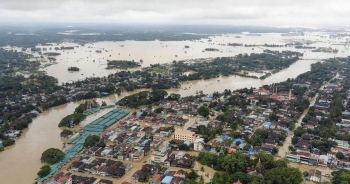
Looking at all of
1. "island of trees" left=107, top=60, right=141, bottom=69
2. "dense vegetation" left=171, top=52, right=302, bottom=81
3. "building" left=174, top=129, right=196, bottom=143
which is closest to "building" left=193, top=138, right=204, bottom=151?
"building" left=174, top=129, right=196, bottom=143

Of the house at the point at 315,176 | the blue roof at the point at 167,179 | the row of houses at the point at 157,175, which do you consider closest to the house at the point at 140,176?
the row of houses at the point at 157,175

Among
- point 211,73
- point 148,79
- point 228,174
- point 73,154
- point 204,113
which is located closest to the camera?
point 228,174

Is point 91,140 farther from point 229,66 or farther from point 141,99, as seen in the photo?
point 229,66

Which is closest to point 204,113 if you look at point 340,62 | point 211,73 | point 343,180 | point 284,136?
point 284,136

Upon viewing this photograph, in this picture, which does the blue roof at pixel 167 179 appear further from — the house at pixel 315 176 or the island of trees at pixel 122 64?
the island of trees at pixel 122 64

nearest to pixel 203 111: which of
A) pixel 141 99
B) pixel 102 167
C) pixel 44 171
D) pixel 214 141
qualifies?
pixel 214 141

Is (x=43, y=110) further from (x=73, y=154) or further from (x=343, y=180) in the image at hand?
(x=343, y=180)
